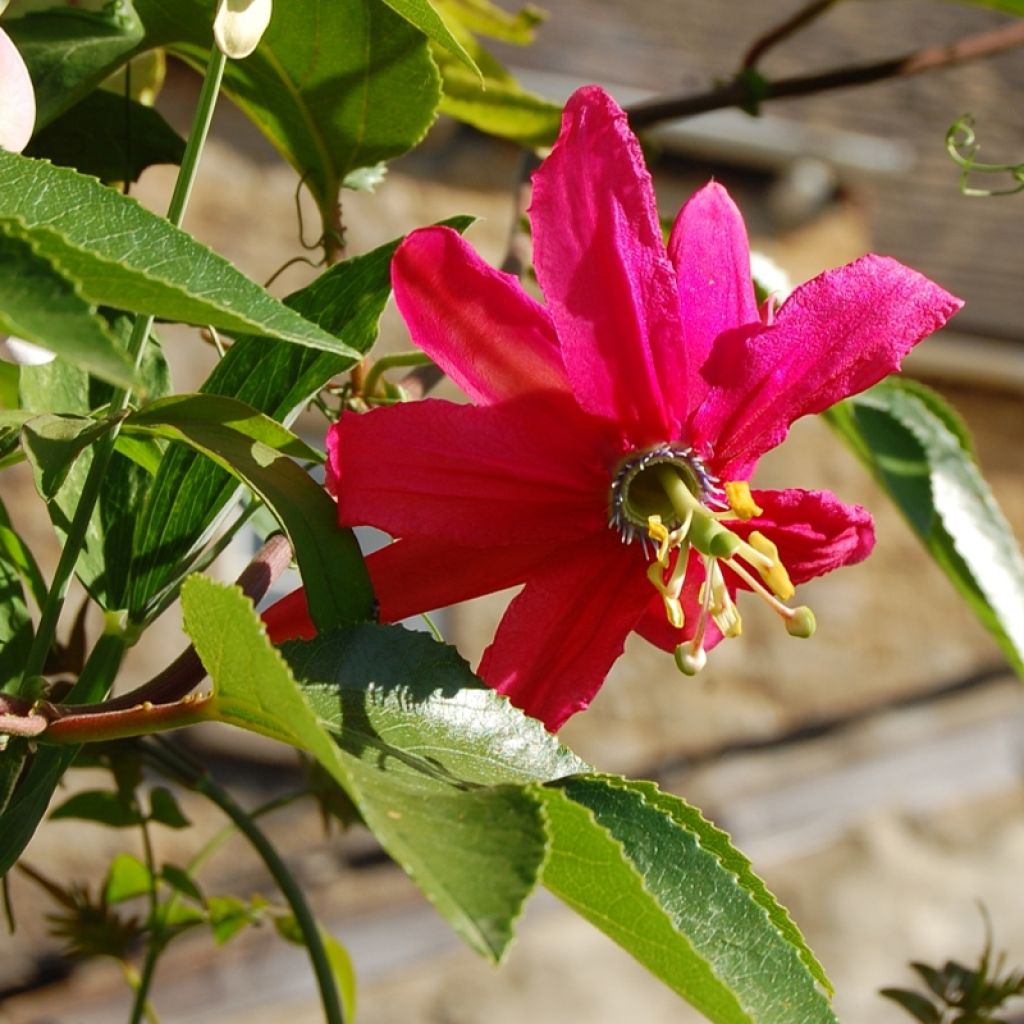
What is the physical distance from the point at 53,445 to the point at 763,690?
456 cm

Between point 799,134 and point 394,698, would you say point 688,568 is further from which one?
point 799,134

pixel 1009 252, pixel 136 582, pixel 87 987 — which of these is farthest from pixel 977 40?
pixel 1009 252

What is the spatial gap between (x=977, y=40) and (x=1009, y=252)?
5.26 m

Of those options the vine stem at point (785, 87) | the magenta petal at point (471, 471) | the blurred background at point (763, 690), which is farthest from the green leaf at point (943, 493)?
the blurred background at point (763, 690)

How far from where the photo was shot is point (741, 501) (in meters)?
0.41

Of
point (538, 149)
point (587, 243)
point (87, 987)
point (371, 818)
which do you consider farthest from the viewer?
point (87, 987)

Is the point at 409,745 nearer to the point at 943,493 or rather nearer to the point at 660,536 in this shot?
the point at 660,536

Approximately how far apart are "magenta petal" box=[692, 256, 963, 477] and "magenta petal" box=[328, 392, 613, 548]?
1.4 inches

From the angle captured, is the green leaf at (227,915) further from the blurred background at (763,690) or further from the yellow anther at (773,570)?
the blurred background at (763,690)

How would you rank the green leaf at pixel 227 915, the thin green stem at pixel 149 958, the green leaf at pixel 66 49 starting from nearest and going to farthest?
the green leaf at pixel 66 49, the thin green stem at pixel 149 958, the green leaf at pixel 227 915

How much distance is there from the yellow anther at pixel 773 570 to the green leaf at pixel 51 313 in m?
0.20

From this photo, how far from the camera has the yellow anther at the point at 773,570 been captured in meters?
0.40

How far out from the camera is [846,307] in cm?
41

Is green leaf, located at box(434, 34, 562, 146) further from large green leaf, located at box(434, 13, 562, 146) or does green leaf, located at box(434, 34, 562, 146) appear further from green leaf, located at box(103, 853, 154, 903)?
green leaf, located at box(103, 853, 154, 903)
